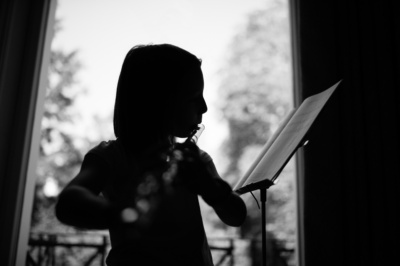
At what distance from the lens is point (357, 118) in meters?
1.53

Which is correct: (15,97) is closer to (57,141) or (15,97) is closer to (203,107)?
(203,107)

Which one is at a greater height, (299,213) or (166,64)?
(166,64)

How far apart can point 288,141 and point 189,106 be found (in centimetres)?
27

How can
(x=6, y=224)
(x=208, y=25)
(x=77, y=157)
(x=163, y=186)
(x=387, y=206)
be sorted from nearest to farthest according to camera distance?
(x=163, y=186), (x=387, y=206), (x=6, y=224), (x=208, y=25), (x=77, y=157)

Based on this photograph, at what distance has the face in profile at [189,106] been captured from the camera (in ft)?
2.38

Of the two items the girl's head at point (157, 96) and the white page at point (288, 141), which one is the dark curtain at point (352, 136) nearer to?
the white page at point (288, 141)

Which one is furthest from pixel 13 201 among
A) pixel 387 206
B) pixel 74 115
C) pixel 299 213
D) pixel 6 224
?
pixel 74 115

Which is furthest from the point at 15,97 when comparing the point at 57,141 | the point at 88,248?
the point at 57,141

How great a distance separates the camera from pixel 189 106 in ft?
2.42

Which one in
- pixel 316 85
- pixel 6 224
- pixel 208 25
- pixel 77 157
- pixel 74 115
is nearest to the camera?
pixel 316 85

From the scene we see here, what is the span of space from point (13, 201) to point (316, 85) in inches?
61.2

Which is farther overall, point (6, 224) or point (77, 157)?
point (77, 157)

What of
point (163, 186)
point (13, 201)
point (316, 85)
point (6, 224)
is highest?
point (316, 85)

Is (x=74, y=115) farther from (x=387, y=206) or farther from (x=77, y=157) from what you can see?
(x=387, y=206)
